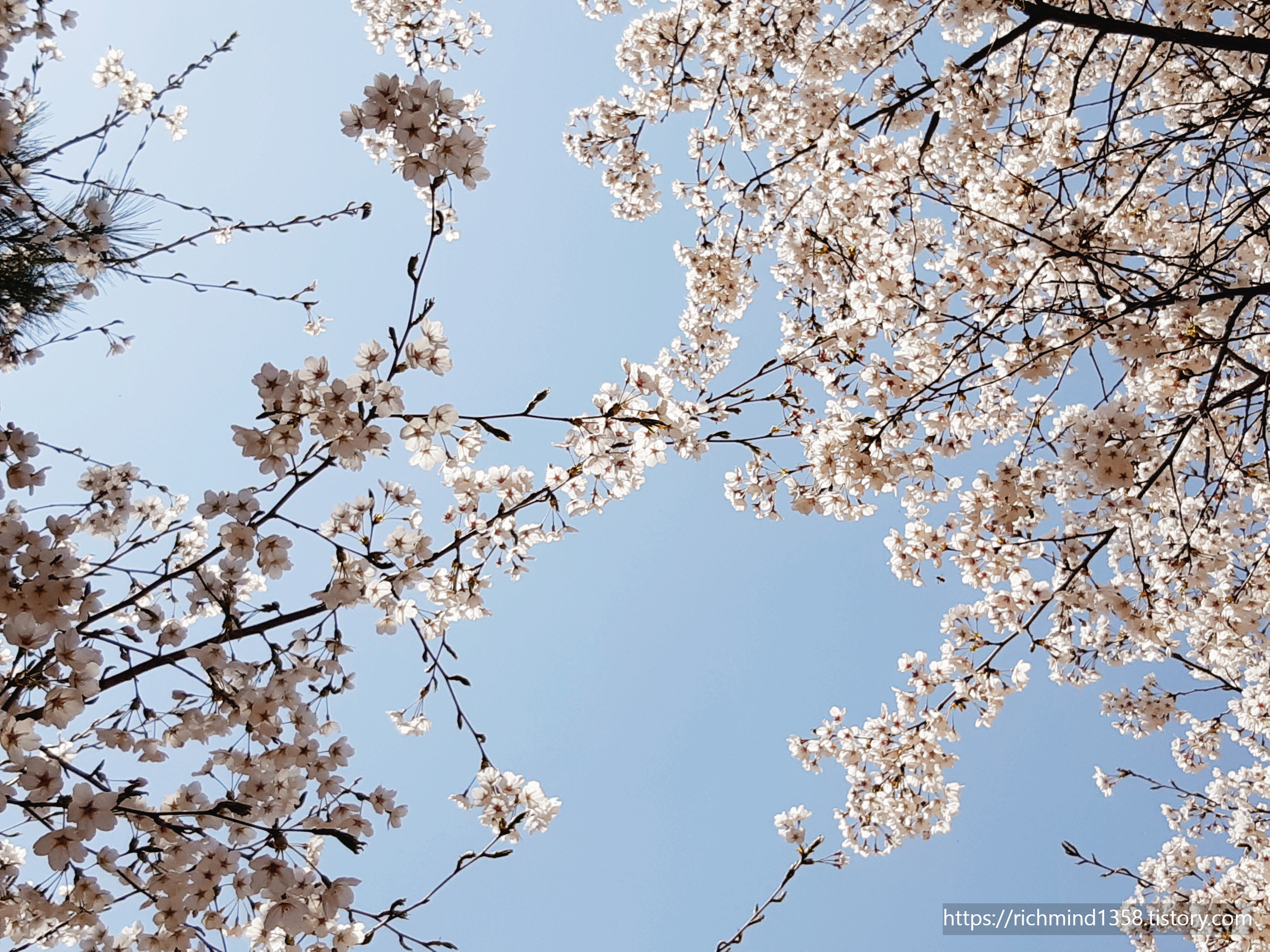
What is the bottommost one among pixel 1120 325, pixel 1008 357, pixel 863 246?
pixel 1120 325

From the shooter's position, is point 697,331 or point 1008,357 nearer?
point 1008,357

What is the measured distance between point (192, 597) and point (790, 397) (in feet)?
9.58

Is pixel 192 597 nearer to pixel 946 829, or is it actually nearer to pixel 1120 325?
pixel 1120 325

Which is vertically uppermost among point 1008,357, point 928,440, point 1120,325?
point 1008,357

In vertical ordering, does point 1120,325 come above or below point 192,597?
above

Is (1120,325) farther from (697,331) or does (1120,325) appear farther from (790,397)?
(697,331)

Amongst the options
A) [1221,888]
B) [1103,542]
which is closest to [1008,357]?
[1103,542]

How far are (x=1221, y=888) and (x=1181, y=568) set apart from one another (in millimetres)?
4544

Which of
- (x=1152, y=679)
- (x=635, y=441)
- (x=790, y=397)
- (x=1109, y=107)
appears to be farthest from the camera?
(x=1152, y=679)

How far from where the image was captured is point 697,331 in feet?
21.8

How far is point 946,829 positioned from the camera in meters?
5.17

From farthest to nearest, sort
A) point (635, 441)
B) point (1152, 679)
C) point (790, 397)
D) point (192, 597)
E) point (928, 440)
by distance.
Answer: point (1152, 679) < point (928, 440) < point (790, 397) < point (635, 441) < point (192, 597)

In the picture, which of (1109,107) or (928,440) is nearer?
(1109,107)

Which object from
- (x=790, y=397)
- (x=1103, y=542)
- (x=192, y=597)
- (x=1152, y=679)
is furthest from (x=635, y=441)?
(x=1152, y=679)
